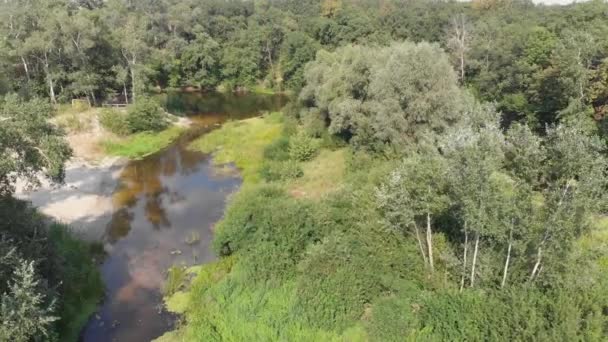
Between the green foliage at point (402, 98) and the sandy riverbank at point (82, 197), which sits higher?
the green foliage at point (402, 98)

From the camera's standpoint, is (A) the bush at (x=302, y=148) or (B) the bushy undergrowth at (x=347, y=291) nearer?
(B) the bushy undergrowth at (x=347, y=291)

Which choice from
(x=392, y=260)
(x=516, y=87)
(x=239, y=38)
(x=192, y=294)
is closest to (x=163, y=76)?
(x=239, y=38)

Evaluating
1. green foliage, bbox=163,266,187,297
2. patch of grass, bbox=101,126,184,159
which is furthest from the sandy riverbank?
green foliage, bbox=163,266,187,297

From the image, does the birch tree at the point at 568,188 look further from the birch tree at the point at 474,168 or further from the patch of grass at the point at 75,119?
the patch of grass at the point at 75,119

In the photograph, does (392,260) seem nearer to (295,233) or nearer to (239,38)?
(295,233)

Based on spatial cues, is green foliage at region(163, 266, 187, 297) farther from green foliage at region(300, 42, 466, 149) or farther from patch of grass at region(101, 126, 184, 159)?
patch of grass at region(101, 126, 184, 159)

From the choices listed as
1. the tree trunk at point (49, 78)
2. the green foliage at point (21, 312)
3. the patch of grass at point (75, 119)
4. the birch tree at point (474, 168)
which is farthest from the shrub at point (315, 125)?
the green foliage at point (21, 312)

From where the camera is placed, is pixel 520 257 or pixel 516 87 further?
pixel 516 87
